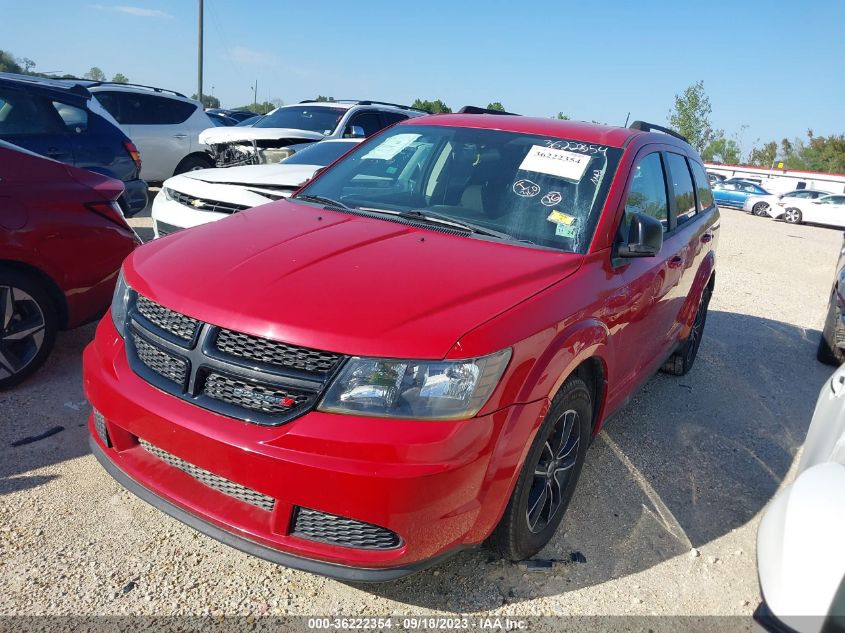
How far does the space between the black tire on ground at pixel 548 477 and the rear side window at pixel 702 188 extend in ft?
8.85

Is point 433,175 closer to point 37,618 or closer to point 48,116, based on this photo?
point 37,618

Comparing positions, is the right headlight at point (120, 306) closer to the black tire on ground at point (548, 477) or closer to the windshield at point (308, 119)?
the black tire on ground at point (548, 477)

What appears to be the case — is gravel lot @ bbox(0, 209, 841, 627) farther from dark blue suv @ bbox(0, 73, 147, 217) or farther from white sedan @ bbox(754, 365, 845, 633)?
dark blue suv @ bbox(0, 73, 147, 217)

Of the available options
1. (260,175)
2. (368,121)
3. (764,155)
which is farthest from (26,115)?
(764,155)

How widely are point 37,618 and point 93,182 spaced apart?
2764 mm

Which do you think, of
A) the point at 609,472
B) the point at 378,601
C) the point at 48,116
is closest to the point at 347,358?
the point at 378,601

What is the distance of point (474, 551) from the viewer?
8.65 feet

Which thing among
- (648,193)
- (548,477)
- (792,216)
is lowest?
(792,216)

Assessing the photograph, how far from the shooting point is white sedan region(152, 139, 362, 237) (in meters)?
5.83

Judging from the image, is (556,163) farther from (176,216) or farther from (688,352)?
(176,216)

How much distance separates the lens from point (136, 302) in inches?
101

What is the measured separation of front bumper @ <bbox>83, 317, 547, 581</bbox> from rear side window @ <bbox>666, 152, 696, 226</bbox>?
248 centimetres

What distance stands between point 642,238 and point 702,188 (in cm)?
254

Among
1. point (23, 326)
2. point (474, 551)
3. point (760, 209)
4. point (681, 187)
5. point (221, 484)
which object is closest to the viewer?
point (221, 484)
